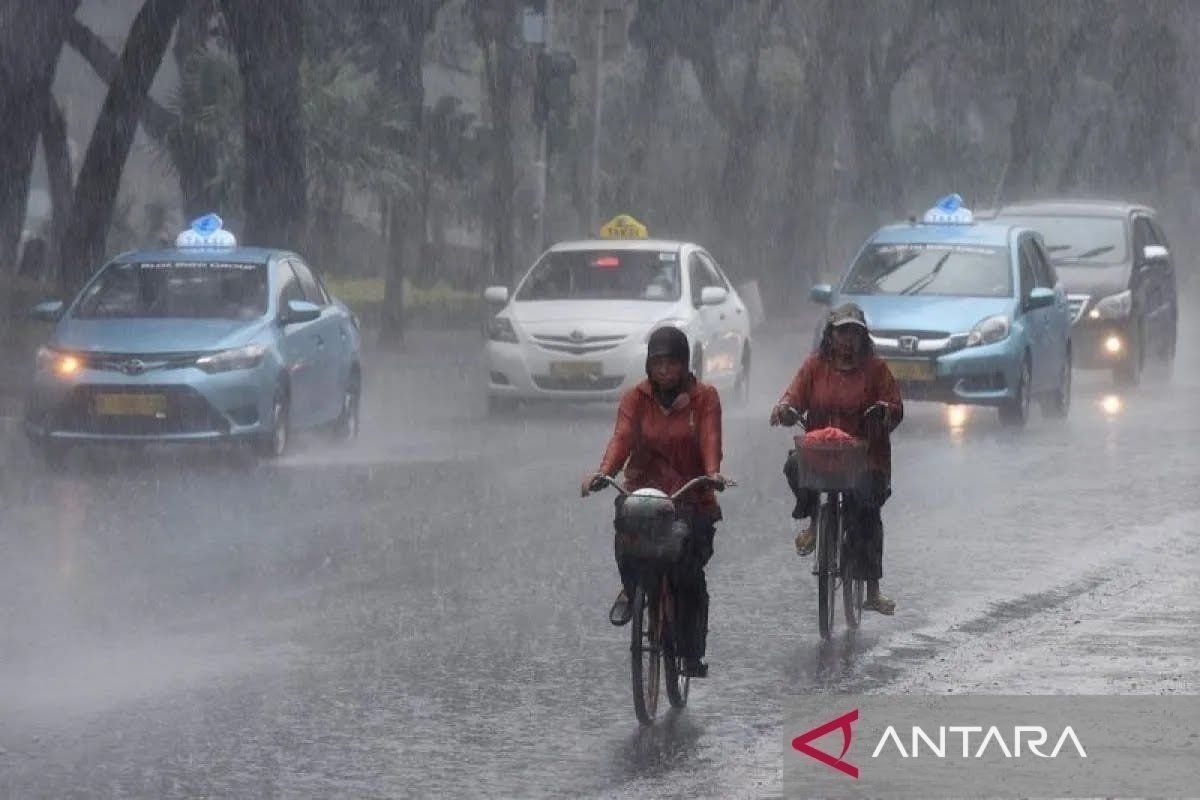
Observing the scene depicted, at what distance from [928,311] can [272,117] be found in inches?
356

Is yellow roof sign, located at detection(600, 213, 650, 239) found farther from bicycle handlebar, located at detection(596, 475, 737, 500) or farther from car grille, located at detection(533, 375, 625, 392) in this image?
bicycle handlebar, located at detection(596, 475, 737, 500)

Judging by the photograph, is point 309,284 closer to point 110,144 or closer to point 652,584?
point 110,144

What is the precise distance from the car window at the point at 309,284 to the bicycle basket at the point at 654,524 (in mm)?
11547

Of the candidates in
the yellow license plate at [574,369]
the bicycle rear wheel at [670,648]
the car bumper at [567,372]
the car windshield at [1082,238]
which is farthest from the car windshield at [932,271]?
the bicycle rear wheel at [670,648]

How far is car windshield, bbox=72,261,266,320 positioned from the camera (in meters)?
19.3

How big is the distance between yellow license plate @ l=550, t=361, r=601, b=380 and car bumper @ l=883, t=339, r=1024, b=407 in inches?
96.7

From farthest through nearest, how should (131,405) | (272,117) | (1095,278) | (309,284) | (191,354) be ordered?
(272,117) < (1095,278) < (309,284) < (191,354) < (131,405)

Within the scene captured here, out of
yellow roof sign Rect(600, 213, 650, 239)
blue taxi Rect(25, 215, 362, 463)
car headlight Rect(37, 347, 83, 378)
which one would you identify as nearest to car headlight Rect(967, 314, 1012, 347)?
blue taxi Rect(25, 215, 362, 463)

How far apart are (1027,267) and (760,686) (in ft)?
45.6

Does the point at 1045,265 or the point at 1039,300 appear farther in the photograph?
the point at 1045,265

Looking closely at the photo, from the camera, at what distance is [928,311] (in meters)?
22.3

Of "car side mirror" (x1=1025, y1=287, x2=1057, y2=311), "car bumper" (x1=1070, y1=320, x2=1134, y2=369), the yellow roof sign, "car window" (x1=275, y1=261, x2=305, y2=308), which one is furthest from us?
the yellow roof sign

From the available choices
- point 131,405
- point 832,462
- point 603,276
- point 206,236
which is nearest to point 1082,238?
point 603,276

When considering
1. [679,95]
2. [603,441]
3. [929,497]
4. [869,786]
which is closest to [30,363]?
[603,441]
